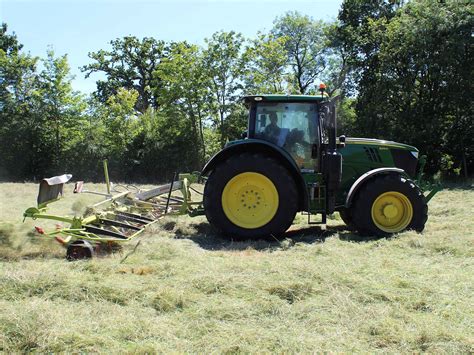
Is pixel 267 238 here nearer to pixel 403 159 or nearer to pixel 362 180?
pixel 362 180

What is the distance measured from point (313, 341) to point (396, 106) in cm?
1551

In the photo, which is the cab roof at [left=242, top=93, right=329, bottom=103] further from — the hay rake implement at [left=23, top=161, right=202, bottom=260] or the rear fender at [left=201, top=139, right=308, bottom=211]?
the hay rake implement at [left=23, top=161, right=202, bottom=260]

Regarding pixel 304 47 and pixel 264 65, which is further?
pixel 304 47

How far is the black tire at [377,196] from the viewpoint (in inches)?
262

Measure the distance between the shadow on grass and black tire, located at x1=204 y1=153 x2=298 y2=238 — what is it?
14 centimetres

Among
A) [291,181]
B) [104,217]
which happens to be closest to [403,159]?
[291,181]

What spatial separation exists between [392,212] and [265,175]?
1.94 meters

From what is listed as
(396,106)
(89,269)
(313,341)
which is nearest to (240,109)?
(396,106)

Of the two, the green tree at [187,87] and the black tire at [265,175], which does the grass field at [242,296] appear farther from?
the green tree at [187,87]

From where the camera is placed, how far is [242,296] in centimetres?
402

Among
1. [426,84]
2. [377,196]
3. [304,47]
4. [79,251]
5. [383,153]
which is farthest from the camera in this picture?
[304,47]

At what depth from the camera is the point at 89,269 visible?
4805 mm

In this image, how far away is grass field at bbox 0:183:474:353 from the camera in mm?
3107

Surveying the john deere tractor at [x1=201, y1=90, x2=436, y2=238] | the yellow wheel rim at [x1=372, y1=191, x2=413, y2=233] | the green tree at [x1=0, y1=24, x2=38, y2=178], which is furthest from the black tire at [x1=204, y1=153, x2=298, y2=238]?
the green tree at [x1=0, y1=24, x2=38, y2=178]
